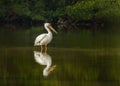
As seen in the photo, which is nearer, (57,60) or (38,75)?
(38,75)

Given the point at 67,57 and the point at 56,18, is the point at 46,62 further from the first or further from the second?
the point at 56,18

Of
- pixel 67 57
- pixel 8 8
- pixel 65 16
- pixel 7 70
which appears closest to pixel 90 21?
pixel 65 16

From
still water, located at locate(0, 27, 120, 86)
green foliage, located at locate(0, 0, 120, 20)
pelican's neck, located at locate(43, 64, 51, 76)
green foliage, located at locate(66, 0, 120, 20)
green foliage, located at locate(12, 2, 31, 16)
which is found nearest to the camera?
still water, located at locate(0, 27, 120, 86)

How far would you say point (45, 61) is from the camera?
20625mm

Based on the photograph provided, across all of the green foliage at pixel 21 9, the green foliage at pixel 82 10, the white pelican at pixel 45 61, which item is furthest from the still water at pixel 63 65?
the green foliage at pixel 21 9

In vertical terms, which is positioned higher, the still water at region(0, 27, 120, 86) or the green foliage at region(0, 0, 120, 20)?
the green foliage at region(0, 0, 120, 20)

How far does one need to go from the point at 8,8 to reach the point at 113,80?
3662 cm

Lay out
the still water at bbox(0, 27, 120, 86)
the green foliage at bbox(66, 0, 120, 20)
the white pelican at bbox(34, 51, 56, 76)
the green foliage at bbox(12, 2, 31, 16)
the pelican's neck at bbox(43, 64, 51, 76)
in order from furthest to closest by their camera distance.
→ the green foliage at bbox(12, 2, 31, 16), the green foliage at bbox(66, 0, 120, 20), the white pelican at bbox(34, 51, 56, 76), the pelican's neck at bbox(43, 64, 51, 76), the still water at bbox(0, 27, 120, 86)

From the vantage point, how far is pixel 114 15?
50406 mm

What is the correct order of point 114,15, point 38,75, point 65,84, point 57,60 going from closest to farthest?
point 65,84 → point 38,75 → point 57,60 → point 114,15

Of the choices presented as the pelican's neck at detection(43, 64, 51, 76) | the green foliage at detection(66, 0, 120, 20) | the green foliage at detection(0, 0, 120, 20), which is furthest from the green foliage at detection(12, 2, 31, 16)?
the pelican's neck at detection(43, 64, 51, 76)

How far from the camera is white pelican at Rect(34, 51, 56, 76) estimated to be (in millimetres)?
18009

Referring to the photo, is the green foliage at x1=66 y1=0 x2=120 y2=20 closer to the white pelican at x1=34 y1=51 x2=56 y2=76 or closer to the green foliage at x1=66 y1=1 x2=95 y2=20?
the green foliage at x1=66 y1=1 x2=95 y2=20

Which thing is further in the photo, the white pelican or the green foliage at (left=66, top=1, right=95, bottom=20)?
the green foliage at (left=66, top=1, right=95, bottom=20)
